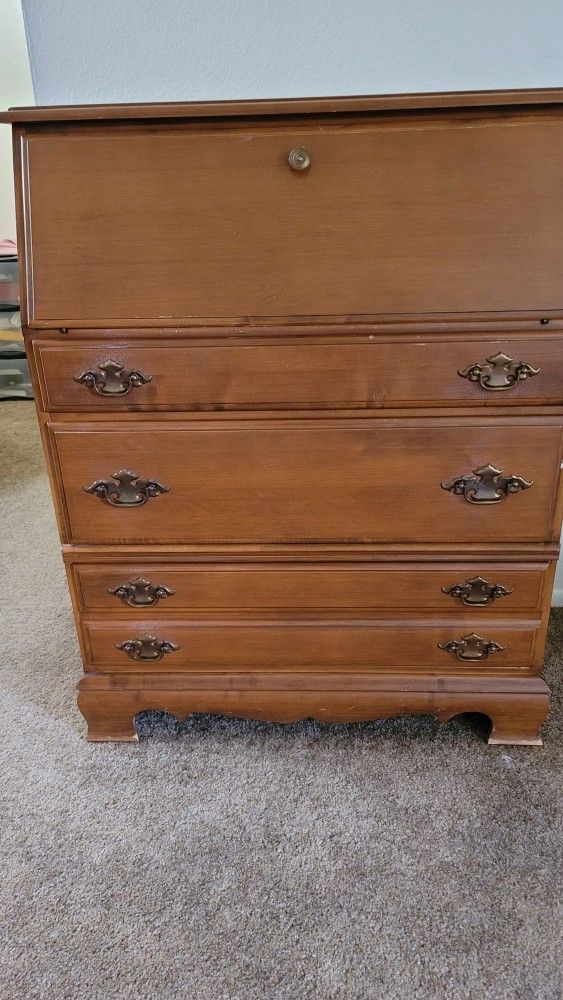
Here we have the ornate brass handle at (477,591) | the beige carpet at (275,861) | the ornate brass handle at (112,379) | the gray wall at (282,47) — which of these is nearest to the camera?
the beige carpet at (275,861)

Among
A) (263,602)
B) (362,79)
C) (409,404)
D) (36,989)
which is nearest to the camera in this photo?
(36,989)

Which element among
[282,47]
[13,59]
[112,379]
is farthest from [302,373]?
[13,59]

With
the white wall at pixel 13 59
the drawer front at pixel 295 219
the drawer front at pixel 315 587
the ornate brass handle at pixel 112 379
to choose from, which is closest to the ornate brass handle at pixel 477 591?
the drawer front at pixel 315 587

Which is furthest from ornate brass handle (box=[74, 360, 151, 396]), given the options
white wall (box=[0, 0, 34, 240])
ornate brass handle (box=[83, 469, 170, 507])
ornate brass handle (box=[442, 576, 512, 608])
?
white wall (box=[0, 0, 34, 240])

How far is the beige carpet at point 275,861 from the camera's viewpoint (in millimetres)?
950

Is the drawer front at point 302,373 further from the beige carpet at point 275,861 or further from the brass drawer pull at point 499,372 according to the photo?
the beige carpet at point 275,861

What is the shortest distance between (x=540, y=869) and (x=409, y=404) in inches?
32.4

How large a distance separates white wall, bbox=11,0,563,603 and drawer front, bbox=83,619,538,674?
1.12 metres

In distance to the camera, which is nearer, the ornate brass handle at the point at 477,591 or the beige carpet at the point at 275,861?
the beige carpet at the point at 275,861

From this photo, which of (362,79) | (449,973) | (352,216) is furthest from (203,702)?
(362,79)

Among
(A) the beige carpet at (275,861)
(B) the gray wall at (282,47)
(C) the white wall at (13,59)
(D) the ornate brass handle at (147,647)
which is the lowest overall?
(A) the beige carpet at (275,861)

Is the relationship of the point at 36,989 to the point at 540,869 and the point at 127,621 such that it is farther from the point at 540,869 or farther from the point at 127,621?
the point at 540,869

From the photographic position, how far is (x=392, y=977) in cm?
94

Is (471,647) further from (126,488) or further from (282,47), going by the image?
(282,47)
